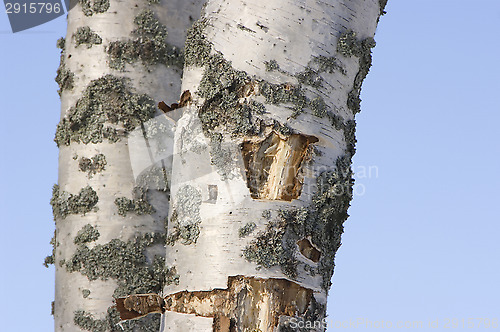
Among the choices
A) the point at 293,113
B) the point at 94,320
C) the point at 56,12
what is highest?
the point at 56,12

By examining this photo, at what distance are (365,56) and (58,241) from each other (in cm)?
173

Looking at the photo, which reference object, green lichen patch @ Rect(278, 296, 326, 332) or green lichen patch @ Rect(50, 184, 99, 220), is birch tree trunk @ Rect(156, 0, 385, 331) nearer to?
green lichen patch @ Rect(278, 296, 326, 332)

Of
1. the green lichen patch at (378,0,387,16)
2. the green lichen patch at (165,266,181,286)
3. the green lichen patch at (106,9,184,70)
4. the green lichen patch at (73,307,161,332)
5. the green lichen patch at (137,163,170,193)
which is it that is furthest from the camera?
the green lichen patch at (106,9,184,70)

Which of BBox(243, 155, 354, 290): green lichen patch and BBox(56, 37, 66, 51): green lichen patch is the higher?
BBox(56, 37, 66, 51): green lichen patch

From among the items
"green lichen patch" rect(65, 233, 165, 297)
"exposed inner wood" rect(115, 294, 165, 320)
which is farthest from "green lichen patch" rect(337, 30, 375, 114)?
"green lichen patch" rect(65, 233, 165, 297)

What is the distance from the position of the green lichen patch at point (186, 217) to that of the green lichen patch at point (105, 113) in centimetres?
116

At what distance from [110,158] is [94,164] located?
0.08m

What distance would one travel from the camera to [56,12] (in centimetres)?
335

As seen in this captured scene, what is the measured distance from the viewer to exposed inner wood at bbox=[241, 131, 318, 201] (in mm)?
1841

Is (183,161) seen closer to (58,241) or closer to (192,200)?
(192,200)

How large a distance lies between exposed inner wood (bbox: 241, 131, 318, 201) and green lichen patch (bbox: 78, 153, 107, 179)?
124cm

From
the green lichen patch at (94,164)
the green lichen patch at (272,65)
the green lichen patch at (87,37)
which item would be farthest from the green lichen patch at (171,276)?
the green lichen patch at (87,37)

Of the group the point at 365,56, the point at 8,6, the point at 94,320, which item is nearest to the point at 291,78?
the point at 365,56

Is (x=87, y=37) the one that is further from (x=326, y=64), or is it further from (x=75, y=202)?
(x=326, y=64)
